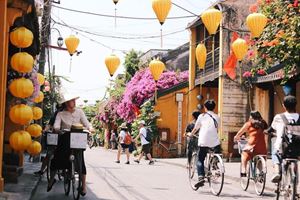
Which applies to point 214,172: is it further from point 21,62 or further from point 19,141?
point 21,62

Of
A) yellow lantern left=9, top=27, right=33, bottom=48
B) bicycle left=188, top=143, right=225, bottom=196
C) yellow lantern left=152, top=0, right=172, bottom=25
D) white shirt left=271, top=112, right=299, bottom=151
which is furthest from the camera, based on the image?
yellow lantern left=152, top=0, right=172, bottom=25

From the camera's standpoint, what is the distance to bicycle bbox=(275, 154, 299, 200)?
818 cm

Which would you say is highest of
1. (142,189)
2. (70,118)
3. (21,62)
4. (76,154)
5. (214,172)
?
(21,62)

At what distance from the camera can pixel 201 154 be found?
1115 centimetres

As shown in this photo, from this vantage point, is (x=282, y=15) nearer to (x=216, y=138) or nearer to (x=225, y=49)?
(x=216, y=138)

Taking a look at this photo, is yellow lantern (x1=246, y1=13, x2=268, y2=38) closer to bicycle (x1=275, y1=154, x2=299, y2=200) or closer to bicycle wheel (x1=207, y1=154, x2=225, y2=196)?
bicycle wheel (x1=207, y1=154, x2=225, y2=196)

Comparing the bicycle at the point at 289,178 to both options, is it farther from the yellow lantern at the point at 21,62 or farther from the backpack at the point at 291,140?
the yellow lantern at the point at 21,62

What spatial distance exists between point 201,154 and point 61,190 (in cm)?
302

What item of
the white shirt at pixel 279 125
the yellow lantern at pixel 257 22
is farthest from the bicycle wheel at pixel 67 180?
the yellow lantern at pixel 257 22

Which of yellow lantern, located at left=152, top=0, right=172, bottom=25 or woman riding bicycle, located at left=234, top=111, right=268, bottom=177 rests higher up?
yellow lantern, located at left=152, top=0, right=172, bottom=25

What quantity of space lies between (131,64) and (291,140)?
3507 centimetres

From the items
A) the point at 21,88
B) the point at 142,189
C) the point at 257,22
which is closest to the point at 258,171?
the point at 142,189

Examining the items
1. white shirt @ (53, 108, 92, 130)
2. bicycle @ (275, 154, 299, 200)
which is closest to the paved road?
white shirt @ (53, 108, 92, 130)

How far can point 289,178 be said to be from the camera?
838cm
